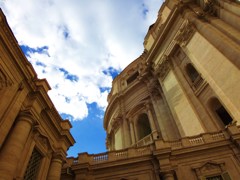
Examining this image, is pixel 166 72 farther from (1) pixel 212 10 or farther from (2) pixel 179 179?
(2) pixel 179 179

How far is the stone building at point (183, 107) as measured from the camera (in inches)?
456

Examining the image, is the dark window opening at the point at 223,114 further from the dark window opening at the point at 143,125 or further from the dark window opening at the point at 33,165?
the dark window opening at the point at 33,165

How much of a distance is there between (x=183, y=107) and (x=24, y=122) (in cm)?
1303

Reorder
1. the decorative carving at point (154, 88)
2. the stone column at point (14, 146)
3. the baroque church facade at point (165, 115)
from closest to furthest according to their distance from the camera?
the stone column at point (14, 146) < the baroque church facade at point (165, 115) < the decorative carving at point (154, 88)

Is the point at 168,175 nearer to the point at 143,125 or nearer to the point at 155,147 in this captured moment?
the point at 155,147

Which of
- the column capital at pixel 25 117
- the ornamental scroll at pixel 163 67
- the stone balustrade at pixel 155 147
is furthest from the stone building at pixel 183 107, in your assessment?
the column capital at pixel 25 117

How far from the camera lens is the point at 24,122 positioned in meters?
7.96

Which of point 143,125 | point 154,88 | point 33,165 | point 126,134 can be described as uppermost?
point 154,88

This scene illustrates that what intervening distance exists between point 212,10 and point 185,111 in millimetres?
8974

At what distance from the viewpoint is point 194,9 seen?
768 inches

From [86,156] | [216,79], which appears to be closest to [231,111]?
[216,79]

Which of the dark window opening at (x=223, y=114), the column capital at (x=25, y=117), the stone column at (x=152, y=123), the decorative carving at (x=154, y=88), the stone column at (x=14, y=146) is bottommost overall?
the stone column at (x=14, y=146)

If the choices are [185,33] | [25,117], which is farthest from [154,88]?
[25,117]

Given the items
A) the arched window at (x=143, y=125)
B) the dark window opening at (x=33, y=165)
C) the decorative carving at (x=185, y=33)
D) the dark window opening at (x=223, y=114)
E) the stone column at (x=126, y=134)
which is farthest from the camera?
the arched window at (x=143, y=125)
